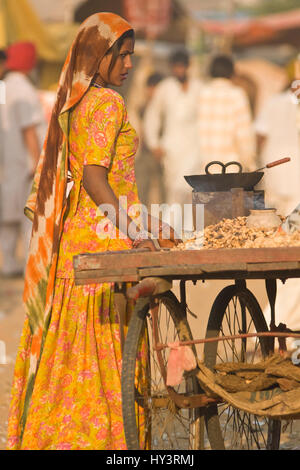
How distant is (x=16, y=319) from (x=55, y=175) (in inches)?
200

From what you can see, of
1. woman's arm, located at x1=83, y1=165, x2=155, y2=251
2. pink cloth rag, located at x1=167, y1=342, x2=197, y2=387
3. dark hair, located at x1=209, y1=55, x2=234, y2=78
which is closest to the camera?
pink cloth rag, located at x1=167, y1=342, x2=197, y2=387

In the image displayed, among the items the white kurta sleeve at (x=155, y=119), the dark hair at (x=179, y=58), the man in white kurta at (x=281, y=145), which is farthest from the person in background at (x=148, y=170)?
the man in white kurta at (x=281, y=145)

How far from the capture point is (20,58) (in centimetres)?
1278

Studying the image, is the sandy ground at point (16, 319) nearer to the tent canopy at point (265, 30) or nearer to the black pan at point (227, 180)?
the black pan at point (227, 180)

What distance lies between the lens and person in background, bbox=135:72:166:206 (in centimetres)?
1472

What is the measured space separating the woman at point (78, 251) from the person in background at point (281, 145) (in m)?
6.07

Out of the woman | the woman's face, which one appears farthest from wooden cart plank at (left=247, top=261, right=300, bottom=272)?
the woman's face

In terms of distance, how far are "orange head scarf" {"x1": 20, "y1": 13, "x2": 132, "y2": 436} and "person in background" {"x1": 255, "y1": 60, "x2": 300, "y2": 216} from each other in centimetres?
613

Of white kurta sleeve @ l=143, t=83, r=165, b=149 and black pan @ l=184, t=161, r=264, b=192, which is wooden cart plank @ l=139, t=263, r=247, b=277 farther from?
white kurta sleeve @ l=143, t=83, r=165, b=149

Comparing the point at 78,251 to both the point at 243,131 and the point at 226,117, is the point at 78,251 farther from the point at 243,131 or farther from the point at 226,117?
the point at 226,117

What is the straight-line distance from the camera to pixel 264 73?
25.7 meters

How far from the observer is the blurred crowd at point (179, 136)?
10477mm

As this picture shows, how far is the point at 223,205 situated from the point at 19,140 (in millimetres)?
8142

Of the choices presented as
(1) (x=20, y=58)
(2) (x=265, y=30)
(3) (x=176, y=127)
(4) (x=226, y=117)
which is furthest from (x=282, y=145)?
(2) (x=265, y=30)
